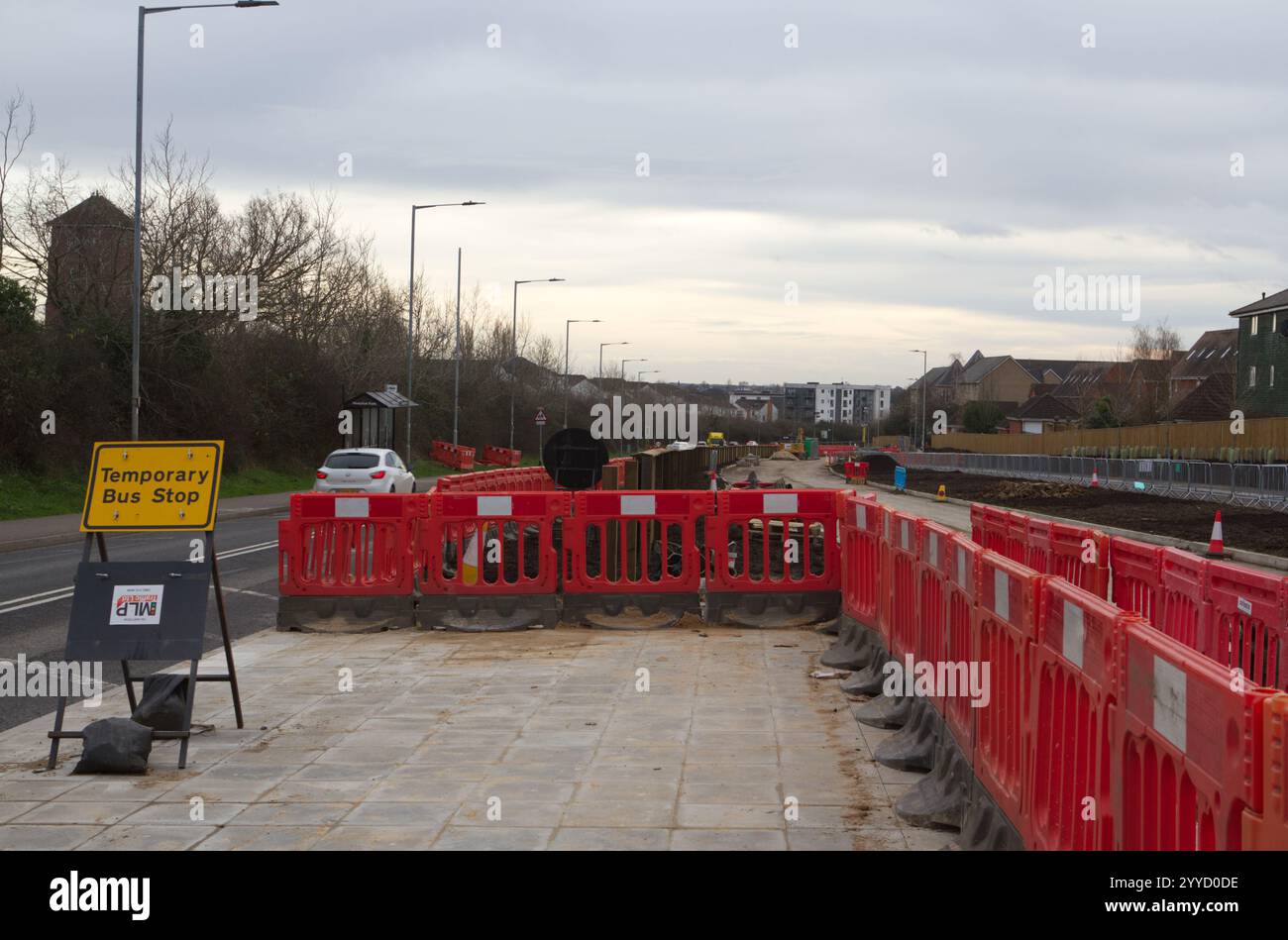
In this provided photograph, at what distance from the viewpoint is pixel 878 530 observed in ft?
34.7

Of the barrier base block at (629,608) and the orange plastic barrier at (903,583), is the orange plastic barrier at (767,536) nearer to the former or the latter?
the barrier base block at (629,608)

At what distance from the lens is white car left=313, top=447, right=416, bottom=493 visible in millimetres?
30938

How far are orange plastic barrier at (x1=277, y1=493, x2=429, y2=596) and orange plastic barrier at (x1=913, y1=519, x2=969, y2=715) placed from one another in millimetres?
5992

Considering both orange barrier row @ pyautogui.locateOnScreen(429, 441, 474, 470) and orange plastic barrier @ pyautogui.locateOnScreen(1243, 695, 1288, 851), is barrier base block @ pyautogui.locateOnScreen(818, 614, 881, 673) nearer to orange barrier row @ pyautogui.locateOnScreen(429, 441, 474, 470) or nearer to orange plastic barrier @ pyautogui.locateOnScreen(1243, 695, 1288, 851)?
orange plastic barrier @ pyautogui.locateOnScreen(1243, 695, 1288, 851)

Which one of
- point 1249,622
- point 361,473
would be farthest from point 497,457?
point 1249,622

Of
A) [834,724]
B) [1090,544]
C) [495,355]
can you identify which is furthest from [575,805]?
[495,355]

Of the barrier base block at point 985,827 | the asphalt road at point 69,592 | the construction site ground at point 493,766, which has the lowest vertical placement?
the asphalt road at point 69,592

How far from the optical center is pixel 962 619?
263 inches

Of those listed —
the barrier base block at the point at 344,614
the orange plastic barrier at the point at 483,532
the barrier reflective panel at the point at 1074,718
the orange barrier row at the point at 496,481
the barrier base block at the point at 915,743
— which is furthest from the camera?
the orange barrier row at the point at 496,481

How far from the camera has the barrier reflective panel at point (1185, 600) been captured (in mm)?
7168

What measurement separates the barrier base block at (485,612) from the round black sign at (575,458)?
95.1 inches

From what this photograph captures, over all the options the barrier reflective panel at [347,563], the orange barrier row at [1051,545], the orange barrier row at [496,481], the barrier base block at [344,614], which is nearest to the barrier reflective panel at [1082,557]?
the orange barrier row at [1051,545]

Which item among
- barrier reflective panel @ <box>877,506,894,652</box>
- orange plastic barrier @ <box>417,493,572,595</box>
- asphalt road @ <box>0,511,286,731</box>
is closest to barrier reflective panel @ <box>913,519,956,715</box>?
barrier reflective panel @ <box>877,506,894,652</box>
